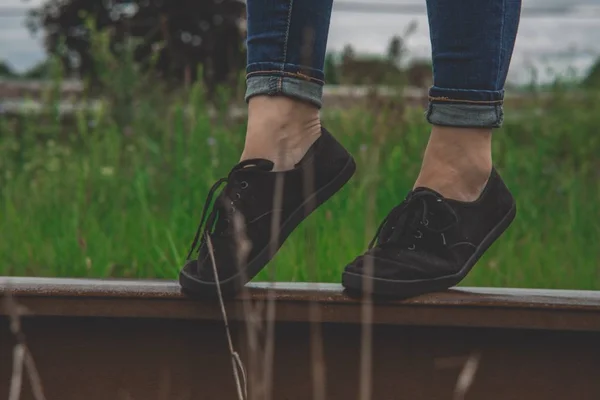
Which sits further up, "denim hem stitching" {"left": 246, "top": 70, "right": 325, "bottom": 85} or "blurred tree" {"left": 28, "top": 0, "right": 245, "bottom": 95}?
"blurred tree" {"left": 28, "top": 0, "right": 245, "bottom": 95}

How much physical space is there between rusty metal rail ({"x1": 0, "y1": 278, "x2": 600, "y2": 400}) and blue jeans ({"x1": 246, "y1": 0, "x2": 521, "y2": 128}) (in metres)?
0.35

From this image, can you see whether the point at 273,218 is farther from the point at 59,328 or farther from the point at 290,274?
the point at 290,274

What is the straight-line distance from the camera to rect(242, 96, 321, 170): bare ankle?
184 cm

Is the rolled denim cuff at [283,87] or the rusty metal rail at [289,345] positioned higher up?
the rolled denim cuff at [283,87]

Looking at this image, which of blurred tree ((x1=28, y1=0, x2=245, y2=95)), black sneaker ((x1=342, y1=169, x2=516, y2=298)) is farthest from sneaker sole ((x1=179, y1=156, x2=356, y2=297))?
blurred tree ((x1=28, y1=0, x2=245, y2=95))

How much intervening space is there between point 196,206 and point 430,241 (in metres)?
1.58

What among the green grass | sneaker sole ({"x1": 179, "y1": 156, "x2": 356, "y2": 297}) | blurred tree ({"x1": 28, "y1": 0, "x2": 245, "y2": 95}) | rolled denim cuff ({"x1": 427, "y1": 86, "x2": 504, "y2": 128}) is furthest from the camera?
blurred tree ({"x1": 28, "y1": 0, "x2": 245, "y2": 95})

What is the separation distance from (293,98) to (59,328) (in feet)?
1.95

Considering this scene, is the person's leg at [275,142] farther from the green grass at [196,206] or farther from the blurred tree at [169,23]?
the blurred tree at [169,23]

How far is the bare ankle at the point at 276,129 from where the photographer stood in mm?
1838

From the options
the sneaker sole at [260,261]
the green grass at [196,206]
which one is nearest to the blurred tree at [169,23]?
the green grass at [196,206]

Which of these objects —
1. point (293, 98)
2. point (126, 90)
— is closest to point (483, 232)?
point (293, 98)

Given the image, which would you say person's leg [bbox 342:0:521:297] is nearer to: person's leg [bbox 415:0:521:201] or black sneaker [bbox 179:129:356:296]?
person's leg [bbox 415:0:521:201]

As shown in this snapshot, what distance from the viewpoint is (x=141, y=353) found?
1.79 metres
